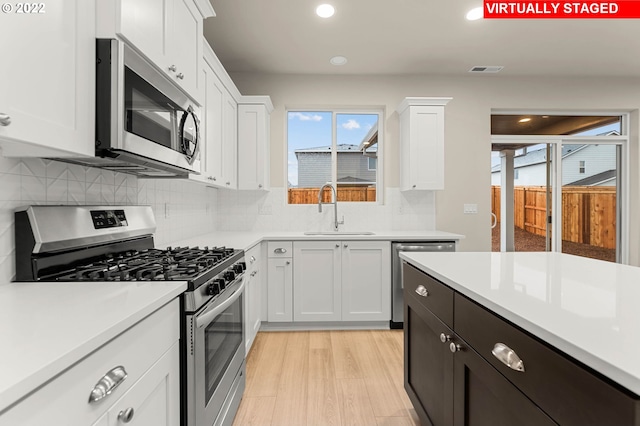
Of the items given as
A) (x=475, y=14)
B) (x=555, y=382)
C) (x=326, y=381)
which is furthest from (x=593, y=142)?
(x=555, y=382)

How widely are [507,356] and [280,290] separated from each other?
241cm

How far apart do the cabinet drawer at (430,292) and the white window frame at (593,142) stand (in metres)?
2.96

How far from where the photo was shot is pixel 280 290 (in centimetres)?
308

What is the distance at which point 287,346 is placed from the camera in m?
2.76

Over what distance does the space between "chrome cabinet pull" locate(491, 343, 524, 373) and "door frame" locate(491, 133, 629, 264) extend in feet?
11.9

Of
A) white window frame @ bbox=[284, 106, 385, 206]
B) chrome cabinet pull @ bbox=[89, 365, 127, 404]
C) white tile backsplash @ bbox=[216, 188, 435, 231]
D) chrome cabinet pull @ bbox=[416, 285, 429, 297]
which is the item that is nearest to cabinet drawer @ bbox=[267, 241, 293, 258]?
white tile backsplash @ bbox=[216, 188, 435, 231]

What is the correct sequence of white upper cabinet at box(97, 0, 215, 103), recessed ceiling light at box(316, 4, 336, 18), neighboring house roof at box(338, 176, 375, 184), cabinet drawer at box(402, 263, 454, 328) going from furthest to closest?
neighboring house roof at box(338, 176, 375, 184) < recessed ceiling light at box(316, 4, 336, 18) < cabinet drawer at box(402, 263, 454, 328) < white upper cabinet at box(97, 0, 215, 103)

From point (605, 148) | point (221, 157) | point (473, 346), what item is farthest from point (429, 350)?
point (605, 148)

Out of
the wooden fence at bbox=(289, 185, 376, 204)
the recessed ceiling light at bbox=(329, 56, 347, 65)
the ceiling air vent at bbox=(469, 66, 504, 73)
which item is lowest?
the wooden fence at bbox=(289, 185, 376, 204)

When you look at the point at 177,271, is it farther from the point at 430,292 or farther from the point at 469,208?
the point at 469,208

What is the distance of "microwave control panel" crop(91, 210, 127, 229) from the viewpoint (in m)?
1.53

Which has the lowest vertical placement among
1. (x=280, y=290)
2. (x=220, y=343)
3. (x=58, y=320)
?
(x=280, y=290)

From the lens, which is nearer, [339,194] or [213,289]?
[213,289]

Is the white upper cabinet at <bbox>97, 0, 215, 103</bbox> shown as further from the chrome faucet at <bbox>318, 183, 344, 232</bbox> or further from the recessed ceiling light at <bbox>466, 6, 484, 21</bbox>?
the recessed ceiling light at <bbox>466, 6, 484, 21</bbox>
